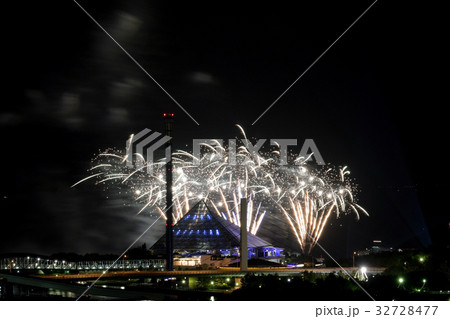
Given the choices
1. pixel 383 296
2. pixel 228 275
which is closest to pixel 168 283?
→ pixel 228 275

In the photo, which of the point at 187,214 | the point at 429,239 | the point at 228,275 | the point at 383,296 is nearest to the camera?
the point at 383,296

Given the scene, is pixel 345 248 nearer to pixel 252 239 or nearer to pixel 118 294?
pixel 252 239

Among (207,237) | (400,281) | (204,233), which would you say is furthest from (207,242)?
Result: (400,281)

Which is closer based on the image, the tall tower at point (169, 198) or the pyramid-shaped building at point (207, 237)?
the tall tower at point (169, 198)

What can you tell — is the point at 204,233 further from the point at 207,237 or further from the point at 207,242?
the point at 207,242
